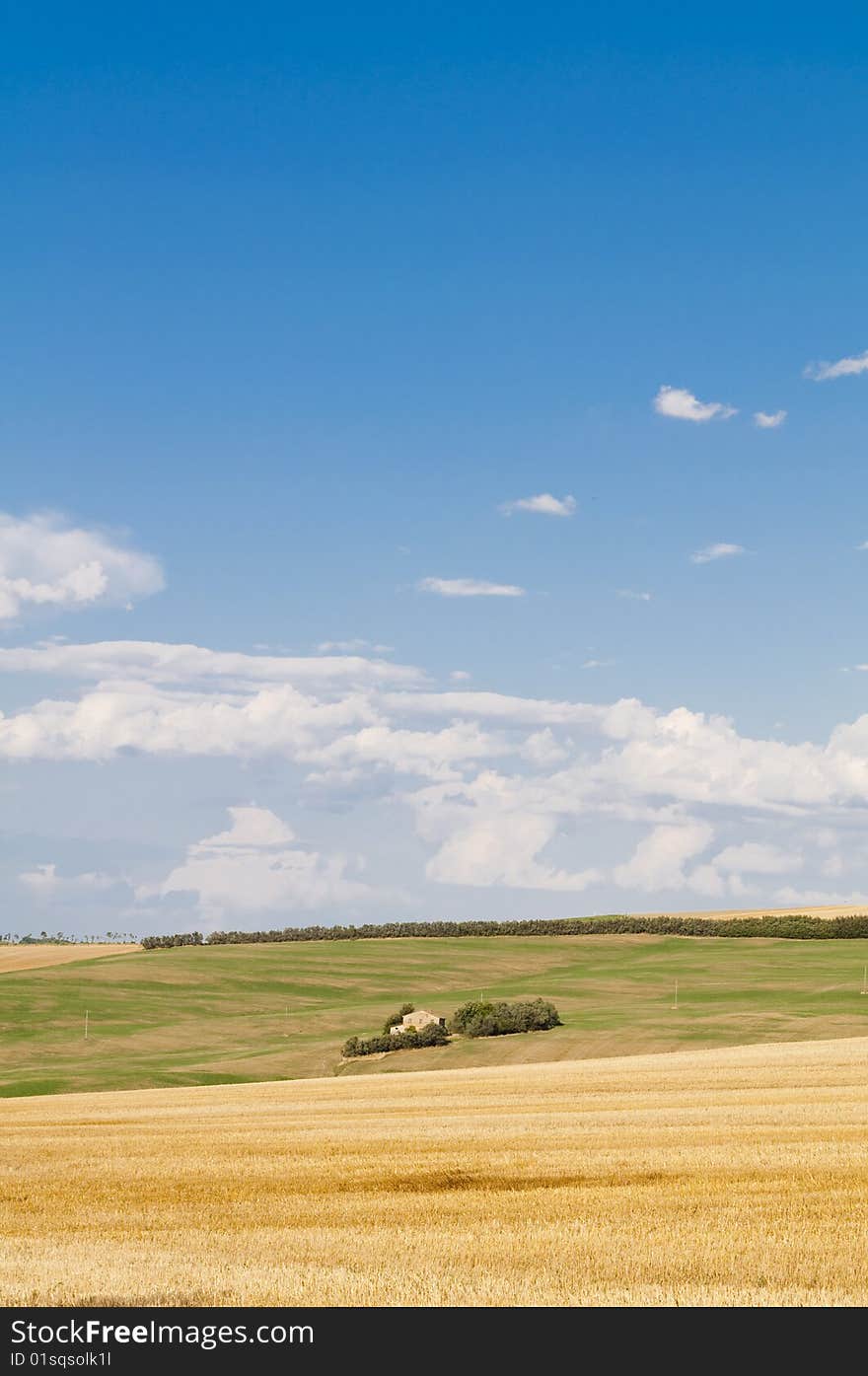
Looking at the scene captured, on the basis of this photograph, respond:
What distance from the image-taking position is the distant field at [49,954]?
15612 centimetres

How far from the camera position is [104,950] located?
17488 cm

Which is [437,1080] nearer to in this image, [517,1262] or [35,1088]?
[35,1088]

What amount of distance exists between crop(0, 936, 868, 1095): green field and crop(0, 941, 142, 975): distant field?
621cm

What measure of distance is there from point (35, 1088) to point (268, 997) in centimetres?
5099

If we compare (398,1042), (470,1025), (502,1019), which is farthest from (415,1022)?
(502,1019)

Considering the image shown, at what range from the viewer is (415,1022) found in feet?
322

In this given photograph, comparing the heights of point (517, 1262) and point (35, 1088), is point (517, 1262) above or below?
above

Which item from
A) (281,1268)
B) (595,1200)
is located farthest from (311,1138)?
(281,1268)

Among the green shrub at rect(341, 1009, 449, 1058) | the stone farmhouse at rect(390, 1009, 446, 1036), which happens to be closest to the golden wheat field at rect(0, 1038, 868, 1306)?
the green shrub at rect(341, 1009, 449, 1058)

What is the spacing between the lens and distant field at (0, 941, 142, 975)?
156125 mm

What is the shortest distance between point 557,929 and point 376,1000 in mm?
56566

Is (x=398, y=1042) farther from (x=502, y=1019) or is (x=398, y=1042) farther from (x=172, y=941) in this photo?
(x=172, y=941)

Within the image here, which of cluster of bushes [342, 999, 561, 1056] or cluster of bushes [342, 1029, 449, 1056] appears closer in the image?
cluster of bushes [342, 1029, 449, 1056]

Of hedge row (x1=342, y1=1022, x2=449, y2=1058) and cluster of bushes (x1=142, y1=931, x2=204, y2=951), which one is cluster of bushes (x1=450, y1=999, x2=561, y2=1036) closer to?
hedge row (x1=342, y1=1022, x2=449, y2=1058)
